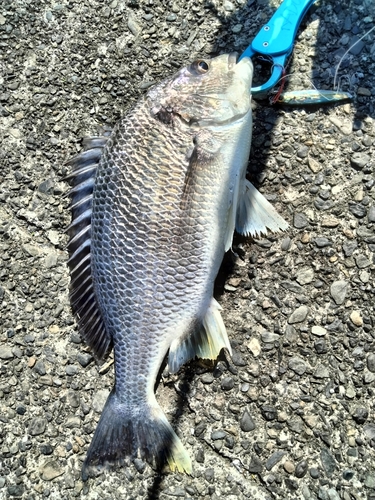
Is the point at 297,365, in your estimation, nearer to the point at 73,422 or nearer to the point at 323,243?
the point at 323,243

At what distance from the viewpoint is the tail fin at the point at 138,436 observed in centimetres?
209

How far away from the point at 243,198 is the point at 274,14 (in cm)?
102

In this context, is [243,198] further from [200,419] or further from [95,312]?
[200,419]

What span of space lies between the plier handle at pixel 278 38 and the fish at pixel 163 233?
32 cm

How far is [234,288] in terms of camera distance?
91.9 inches

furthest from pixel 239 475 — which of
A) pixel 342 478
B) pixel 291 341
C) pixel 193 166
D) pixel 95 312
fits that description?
pixel 193 166

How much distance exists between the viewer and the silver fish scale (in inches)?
78.7

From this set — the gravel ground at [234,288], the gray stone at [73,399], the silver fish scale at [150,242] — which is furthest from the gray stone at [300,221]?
the gray stone at [73,399]

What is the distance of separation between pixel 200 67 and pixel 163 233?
0.79 m

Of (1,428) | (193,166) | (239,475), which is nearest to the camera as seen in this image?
(193,166)

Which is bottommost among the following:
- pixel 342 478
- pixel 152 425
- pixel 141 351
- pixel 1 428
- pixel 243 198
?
pixel 342 478

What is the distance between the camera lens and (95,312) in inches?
88.6

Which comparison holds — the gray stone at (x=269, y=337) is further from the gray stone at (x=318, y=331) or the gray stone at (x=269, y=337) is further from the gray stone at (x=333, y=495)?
the gray stone at (x=333, y=495)

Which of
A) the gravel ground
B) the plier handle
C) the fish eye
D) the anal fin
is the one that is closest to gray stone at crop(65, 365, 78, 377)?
the gravel ground
